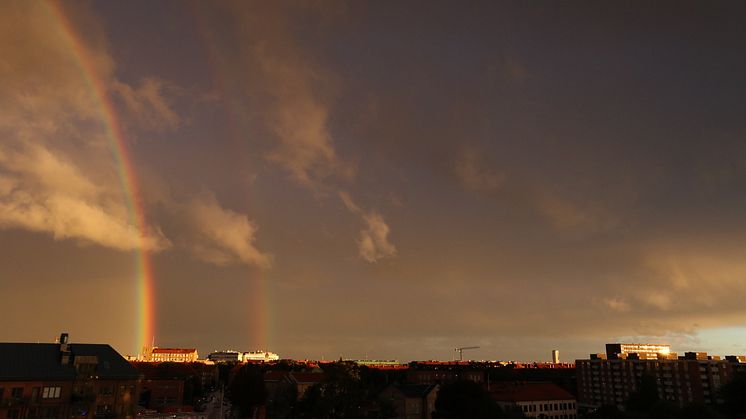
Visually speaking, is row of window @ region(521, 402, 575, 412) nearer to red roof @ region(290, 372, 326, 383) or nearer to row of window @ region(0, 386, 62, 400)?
red roof @ region(290, 372, 326, 383)

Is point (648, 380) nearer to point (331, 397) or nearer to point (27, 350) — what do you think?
point (331, 397)

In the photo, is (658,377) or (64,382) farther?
(658,377)

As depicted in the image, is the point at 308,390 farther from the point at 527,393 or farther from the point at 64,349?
the point at 527,393

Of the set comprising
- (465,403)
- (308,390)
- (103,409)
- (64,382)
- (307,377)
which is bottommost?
(103,409)

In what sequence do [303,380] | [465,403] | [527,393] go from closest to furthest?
1. [465,403]
2. [527,393]
3. [303,380]

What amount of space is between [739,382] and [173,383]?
133424 mm

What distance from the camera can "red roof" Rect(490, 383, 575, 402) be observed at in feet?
425

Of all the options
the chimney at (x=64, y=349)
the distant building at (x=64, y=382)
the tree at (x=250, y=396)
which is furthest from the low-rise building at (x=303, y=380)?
the chimney at (x=64, y=349)

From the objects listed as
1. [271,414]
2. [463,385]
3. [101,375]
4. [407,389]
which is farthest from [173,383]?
[463,385]

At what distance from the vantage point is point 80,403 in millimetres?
84062

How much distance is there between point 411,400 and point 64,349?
74.2m

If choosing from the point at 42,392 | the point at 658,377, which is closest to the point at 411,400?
the point at 42,392

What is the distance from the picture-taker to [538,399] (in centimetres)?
13288

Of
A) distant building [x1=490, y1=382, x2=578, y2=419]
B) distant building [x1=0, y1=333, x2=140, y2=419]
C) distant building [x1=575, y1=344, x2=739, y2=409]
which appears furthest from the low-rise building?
distant building [x1=575, y1=344, x2=739, y2=409]
